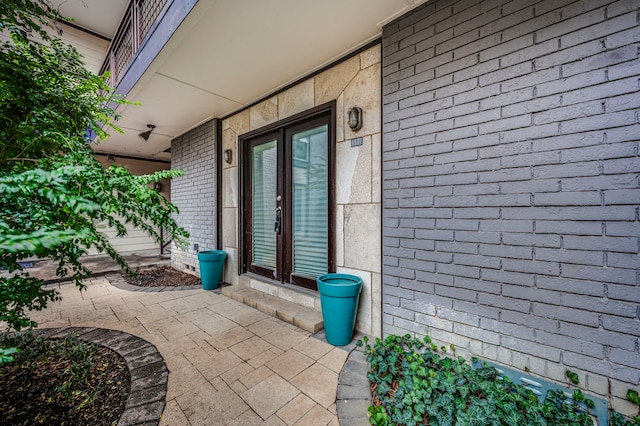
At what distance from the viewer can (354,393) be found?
1.60m

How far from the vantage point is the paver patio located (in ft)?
4.93

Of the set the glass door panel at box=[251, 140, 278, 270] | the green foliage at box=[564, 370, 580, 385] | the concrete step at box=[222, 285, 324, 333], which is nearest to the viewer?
the green foliage at box=[564, 370, 580, 385]

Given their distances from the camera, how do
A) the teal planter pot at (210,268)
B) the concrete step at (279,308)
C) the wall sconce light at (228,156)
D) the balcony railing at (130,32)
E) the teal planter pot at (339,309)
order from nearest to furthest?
the teal planter pot at (339,309) → the concrete step at (279,308) → the balcony railing at (130,32) → the teal planter pot at (210,268) → the wall sconce light at (228,156)

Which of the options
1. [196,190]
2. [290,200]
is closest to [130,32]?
[196,190]

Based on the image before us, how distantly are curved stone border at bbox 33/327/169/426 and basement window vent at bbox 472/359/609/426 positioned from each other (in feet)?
6.69

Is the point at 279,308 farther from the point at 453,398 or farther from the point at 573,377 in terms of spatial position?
the point at 573,377

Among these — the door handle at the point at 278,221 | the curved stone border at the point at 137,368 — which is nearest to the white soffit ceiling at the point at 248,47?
the door handle at the point at 278,221

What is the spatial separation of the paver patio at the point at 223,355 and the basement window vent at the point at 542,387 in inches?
41.0

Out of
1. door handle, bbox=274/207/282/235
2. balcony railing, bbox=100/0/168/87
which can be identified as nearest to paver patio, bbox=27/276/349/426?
door handle, bbox=274/207/282/235

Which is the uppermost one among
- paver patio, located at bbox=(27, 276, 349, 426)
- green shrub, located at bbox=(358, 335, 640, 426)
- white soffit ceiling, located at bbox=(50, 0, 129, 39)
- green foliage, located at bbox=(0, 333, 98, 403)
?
white soffit ceiling, located at bbox=(50, 0, 129, 39)

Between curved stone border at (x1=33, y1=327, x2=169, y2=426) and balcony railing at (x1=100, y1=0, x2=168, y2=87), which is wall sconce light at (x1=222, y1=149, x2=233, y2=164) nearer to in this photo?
balcony railing at (x1=100, y1=0, x2=168, y2=87)

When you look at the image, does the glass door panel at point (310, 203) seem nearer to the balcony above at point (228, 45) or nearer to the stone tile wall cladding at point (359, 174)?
the stone tile wall cladding at point (359, 174)

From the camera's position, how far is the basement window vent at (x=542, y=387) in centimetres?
128

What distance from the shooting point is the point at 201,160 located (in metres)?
4.50
